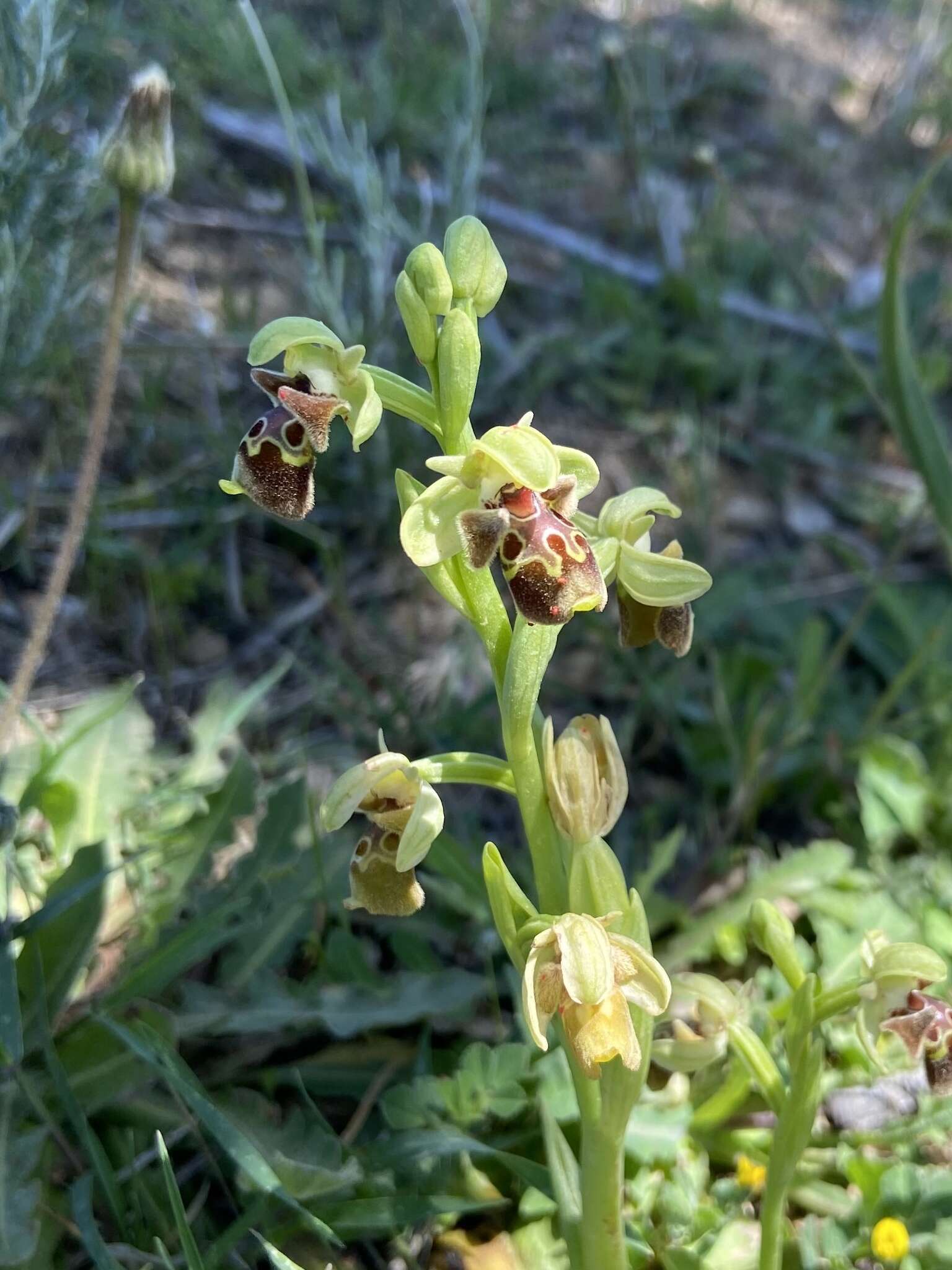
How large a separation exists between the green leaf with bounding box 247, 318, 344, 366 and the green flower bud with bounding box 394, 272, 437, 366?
0.29ft

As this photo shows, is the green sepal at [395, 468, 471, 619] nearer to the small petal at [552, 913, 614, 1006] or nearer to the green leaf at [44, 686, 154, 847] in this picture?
the small petal at [552, 913, 614, 1006]

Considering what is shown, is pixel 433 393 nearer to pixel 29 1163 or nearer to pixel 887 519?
pixel 29 1163

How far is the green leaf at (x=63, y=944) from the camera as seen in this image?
168 cm

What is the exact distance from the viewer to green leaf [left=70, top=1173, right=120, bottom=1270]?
130cm

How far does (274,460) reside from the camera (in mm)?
1230

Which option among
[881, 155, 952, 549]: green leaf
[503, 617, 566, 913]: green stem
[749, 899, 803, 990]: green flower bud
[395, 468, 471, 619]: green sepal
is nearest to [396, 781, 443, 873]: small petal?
[503, 617, 566, 913]: green stem

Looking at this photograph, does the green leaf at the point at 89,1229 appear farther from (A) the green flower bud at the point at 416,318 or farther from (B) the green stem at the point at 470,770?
(A) the green flower bud at the point at 416,318

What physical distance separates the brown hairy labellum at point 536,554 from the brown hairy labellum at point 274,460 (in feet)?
0.68

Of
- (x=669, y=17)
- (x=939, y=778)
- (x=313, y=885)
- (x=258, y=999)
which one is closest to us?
(x=258, y=999)

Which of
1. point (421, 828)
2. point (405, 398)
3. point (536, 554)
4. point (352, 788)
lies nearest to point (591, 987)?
point (421, 828)

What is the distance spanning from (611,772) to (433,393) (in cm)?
51

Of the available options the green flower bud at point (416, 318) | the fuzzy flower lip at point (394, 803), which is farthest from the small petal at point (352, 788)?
the green flower bud at point (416, 318)

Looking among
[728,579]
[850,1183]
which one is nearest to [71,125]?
[728,579]

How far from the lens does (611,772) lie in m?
1.32
